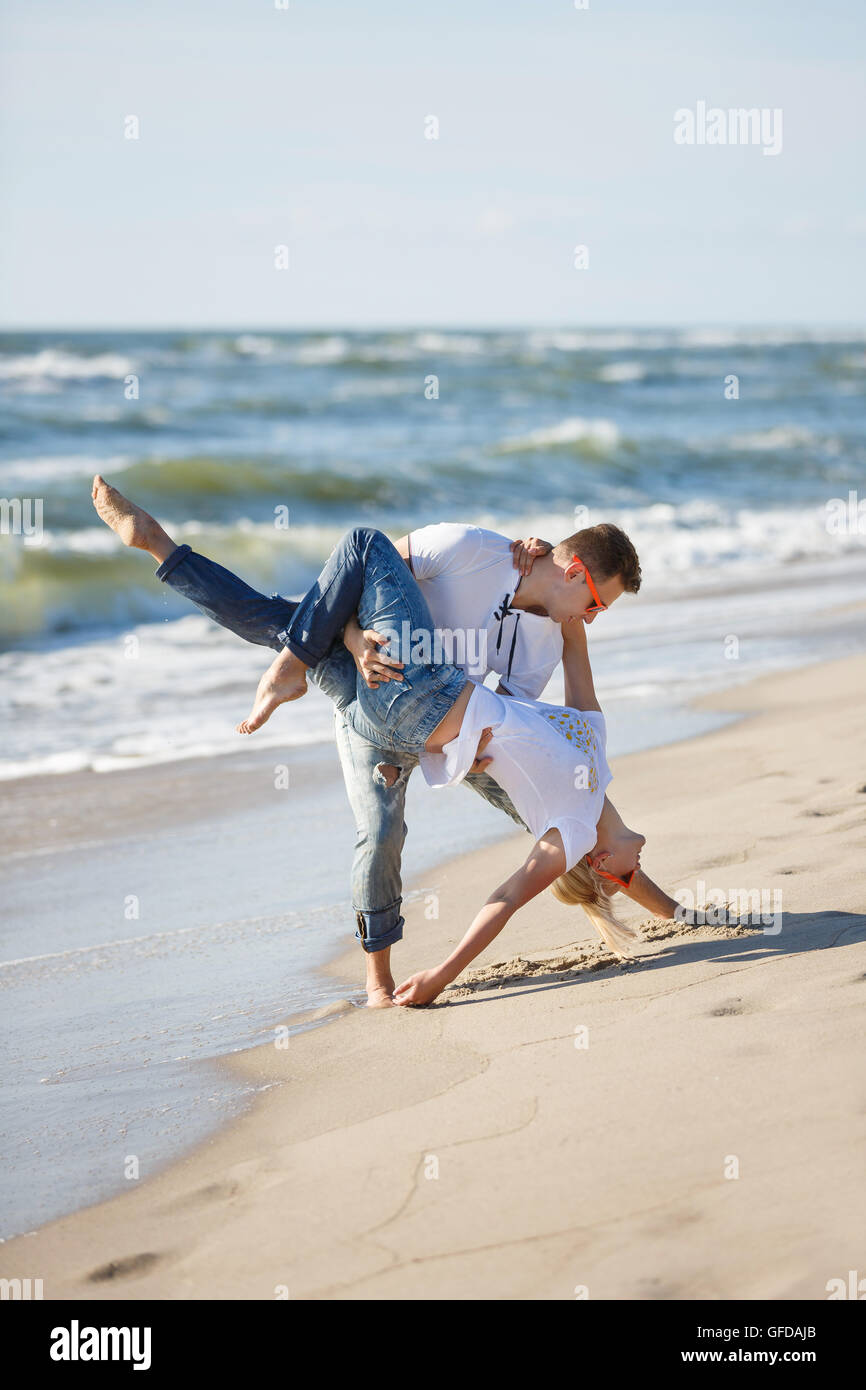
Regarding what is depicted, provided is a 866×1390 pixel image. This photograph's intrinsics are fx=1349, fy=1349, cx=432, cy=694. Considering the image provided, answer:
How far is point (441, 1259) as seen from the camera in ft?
7.89

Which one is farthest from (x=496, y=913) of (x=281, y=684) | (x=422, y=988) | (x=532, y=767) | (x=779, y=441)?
(x=779, y=441)

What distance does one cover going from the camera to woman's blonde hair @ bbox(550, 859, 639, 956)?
3.85 metres

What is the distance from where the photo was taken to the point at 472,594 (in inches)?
156

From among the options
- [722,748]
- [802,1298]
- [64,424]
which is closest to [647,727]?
[722,748]

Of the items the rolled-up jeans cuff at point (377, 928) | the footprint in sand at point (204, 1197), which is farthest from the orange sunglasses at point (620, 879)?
the footprint in sand at point (204, 1197)

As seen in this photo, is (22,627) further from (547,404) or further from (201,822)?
(547,404)

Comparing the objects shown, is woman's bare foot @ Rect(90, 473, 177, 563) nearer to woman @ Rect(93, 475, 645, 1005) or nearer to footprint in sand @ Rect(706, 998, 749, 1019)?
woman @ Rect(93, 475, 645, 1005)

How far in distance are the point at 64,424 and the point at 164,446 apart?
2.30 metres

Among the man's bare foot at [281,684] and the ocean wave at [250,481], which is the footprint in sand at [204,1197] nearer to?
the man's bare foot at [281,684]

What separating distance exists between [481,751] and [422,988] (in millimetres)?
666

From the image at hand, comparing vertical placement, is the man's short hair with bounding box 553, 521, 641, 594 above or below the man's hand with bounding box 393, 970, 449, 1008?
above

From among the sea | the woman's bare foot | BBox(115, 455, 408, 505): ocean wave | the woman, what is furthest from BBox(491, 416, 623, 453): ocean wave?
the woman

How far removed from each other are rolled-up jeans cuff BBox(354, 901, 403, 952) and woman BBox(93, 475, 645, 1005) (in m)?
0.15

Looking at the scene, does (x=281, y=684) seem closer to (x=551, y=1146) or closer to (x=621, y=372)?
(x=551, y=1146)
